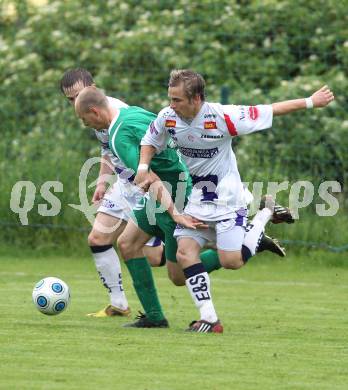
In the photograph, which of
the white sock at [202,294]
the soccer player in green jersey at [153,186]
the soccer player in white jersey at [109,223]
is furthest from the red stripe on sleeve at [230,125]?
the soccer player in white jersey at [109,223]

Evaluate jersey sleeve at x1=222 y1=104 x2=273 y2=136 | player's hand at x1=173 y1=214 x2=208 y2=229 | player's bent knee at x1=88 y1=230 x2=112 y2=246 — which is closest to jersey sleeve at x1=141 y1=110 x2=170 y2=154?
jersey sleeve at x1=222 y1=104 x2=273 y2=136

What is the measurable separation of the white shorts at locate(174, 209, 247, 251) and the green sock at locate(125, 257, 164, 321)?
54 centimetres

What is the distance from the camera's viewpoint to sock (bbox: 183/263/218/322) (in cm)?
826

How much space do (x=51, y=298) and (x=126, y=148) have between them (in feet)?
4.24

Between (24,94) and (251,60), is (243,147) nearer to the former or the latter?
(251,60)

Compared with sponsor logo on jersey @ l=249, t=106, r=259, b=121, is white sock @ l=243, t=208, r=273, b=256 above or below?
below

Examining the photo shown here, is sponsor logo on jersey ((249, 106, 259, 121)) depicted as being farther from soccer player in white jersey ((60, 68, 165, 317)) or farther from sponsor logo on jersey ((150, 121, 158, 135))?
soccer player in white jersey ((60, 68, 165, 317))

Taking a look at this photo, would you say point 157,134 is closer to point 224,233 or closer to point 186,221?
point 186,221

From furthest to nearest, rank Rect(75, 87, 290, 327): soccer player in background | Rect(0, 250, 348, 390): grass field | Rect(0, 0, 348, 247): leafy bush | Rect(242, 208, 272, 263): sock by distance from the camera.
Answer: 1. Rect(0, 0, 348, 247): leafy bush
2. Rect(242, 208, 272, 263): sock
3. Rect(75, 87, 290, 327): soccer player in background
4. Rect(0, 250, 348, 390): grass field

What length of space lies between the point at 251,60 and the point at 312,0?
3.94ft

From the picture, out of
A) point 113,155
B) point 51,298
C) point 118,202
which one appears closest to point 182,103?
point 113,155

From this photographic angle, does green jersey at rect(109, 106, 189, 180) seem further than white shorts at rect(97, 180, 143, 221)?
No

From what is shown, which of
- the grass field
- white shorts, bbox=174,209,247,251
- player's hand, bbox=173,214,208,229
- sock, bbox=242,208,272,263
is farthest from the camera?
sock, bbox=242,208,272,263

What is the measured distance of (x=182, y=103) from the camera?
8.19m
